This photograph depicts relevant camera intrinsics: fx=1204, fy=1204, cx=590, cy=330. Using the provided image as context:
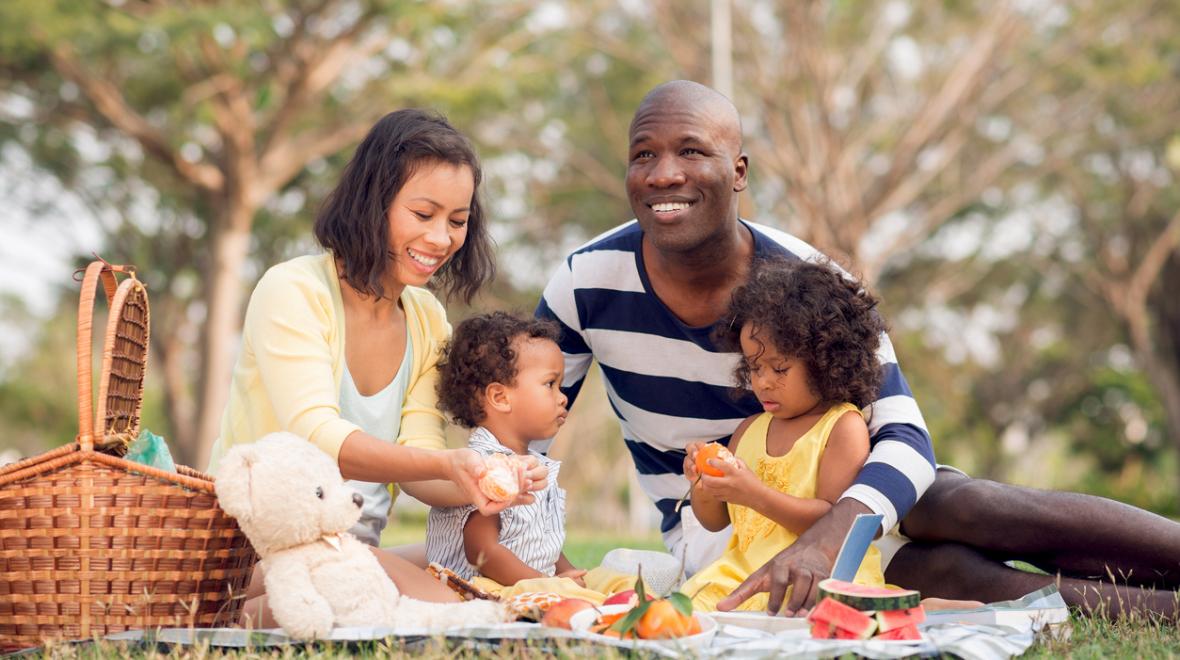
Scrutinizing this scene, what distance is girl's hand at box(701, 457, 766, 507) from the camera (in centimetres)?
363

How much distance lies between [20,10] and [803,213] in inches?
388

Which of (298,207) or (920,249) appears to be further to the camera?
(920,249)

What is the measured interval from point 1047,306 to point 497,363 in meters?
22.5

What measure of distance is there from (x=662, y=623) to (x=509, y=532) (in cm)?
121

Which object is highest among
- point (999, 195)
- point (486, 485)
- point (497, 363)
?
point (999, 195)

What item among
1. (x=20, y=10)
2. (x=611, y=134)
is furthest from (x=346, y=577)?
(x=611, y=134)

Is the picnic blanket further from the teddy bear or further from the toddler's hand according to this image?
the toddler's hand

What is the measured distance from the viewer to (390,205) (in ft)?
13.0

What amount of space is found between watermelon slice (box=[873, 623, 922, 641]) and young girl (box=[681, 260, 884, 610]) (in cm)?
72

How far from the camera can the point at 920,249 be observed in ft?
69.8

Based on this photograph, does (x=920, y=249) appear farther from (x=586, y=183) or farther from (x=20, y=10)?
(x=20, y=10)

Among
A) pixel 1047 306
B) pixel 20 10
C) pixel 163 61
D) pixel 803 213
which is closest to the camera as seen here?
pixel 20 10

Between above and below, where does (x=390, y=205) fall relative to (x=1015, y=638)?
above

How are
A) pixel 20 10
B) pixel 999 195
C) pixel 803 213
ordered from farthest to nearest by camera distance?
pixel 999 195 < pixel 803 213 < pixel 20 10
